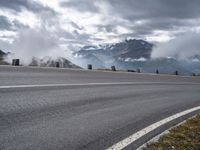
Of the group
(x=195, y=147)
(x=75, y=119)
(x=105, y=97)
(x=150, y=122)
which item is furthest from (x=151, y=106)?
(x=195, y=147)

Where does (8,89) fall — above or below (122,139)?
above

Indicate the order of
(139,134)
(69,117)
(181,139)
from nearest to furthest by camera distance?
(181,139) → (139,134) → (69,117)

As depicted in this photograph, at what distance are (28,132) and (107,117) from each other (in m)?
2.35

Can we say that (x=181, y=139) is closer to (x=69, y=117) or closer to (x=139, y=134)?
(x=139, y=134)

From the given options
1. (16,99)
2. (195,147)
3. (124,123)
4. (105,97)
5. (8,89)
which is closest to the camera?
(195,147)

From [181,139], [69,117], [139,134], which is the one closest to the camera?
[181,139]

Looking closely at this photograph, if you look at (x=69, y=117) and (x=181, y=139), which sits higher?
(x=69, y=117)

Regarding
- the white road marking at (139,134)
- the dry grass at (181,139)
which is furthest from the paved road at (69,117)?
the dry grass at (181,139)

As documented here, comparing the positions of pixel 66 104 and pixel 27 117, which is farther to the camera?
pixel 66 104

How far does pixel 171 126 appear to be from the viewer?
24.3ft

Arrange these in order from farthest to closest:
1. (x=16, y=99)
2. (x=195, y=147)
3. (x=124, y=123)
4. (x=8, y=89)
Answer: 1. (x=8, y=89)
2. (x=16, y=99)
3. (x=124, y=123)
4. (x=195, y=147)

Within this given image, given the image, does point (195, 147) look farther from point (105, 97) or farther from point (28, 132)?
point (105, 97)

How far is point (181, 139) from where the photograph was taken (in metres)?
6.10

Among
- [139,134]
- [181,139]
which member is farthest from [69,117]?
[181,139]
